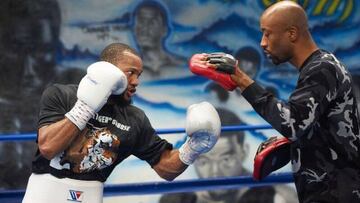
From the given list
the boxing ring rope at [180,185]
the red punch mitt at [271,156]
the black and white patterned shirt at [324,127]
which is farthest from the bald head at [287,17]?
the boxing ring rope at [180,185]

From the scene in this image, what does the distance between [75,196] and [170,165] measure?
49 cm

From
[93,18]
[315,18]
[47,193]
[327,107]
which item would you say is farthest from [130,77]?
[315,18]

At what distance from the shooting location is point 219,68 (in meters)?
2.36

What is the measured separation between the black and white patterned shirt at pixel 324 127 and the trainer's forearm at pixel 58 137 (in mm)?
676

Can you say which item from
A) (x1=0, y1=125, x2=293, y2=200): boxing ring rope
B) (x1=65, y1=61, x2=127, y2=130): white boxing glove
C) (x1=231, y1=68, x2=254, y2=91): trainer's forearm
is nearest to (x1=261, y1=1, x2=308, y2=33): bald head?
(x1=231, y1=68, x2=254, y2=91): trainer's forearm

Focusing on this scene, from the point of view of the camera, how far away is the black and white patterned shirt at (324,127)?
7.27 feet

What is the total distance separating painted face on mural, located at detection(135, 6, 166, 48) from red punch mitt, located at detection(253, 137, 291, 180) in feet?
9.69

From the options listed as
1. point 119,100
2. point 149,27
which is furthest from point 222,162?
point 119,100

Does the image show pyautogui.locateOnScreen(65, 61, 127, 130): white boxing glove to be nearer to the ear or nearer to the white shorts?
the white shorts

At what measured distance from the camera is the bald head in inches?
92.1

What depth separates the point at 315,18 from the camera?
18.2ft

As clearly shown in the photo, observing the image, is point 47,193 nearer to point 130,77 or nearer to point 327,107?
point 130,77

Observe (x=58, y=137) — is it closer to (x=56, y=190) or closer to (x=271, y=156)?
(x=56, y=190)

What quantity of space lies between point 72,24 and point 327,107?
341cm
